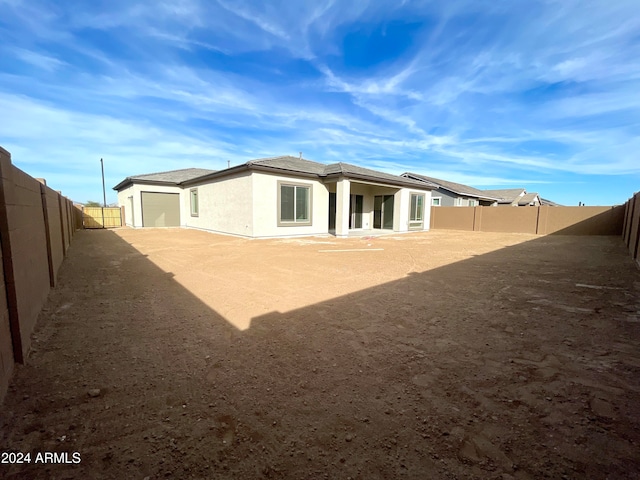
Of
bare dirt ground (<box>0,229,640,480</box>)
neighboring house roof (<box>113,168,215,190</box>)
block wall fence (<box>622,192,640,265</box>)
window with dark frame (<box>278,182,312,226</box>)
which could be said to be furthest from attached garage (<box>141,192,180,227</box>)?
block wall fence (<box>622,192,640,265</box>)

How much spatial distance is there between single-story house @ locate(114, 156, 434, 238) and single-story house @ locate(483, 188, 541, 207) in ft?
67.5

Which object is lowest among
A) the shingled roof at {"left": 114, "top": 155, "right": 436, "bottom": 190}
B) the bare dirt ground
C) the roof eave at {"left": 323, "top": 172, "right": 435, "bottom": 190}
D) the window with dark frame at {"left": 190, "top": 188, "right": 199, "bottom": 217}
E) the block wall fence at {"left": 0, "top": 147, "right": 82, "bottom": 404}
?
the bare dirt ground

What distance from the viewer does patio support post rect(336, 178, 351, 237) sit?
13688 millimetres

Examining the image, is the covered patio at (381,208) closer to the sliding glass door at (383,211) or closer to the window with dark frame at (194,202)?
the sliding glass door at (383,211)

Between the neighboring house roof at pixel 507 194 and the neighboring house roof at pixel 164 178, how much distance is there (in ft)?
107

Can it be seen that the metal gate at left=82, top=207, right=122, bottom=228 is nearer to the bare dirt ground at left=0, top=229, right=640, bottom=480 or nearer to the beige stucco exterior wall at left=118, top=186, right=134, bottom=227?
the beige stucco exterior wall at left=118, top=186, right=134, bottom=227

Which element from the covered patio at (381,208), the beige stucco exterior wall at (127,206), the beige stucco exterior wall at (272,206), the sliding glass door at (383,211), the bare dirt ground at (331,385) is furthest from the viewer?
the beige stucco exterior wall at (127,206)

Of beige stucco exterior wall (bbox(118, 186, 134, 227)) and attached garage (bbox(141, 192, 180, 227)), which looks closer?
attached garage (bbox(141, 192, 180, 227))

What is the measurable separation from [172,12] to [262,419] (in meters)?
10.9

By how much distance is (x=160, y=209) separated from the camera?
19984 mm

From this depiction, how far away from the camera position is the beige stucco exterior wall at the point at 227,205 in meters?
12.9

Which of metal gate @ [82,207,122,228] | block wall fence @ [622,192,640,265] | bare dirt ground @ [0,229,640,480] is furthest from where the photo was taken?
metal gate @ [82,207,122,228]

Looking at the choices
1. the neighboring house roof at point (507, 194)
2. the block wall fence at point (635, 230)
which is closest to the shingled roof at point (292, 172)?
the block wall fence at point (635, 230)

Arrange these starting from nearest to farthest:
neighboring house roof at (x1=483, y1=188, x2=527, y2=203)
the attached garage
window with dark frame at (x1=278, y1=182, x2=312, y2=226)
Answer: window with dark frame at (x1=278, y1=182, x2=312, y2=226) < the attached garage < neighboring house roof at (x1=483, y1=188, x2=527, y2=203)
